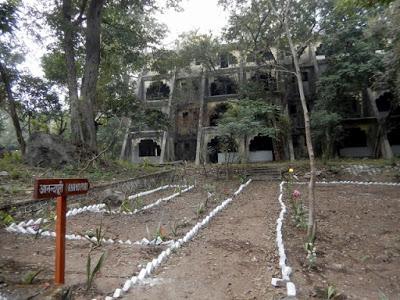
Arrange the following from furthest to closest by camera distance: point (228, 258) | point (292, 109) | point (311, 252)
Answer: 1. point (292, 109)
2. point (311, 252)
3. point (228, 258)

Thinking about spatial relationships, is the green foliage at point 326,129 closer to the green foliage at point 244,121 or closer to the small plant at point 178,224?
the green foliage at point 244,121

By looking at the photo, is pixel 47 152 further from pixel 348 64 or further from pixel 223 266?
pixel 348 64

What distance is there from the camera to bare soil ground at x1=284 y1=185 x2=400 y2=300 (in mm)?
3979

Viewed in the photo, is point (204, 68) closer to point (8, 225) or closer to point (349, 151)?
point (349, 151)

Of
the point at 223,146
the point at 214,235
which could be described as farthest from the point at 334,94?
the point at 214,235

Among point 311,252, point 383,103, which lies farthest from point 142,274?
point 383,103

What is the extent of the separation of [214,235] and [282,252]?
5.17ft

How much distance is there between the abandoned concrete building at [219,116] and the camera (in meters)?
20.1

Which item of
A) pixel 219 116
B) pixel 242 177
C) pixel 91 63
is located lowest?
pixel 242 177

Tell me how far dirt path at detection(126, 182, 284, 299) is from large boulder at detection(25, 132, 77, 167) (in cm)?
655

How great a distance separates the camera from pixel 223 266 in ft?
14.8

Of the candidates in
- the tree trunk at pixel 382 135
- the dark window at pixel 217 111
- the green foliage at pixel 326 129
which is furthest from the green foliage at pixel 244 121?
the tree trunk at pixel 382 135

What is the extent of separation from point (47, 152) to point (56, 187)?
9.07 metres

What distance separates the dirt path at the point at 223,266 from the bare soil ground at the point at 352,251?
15.0 inches
